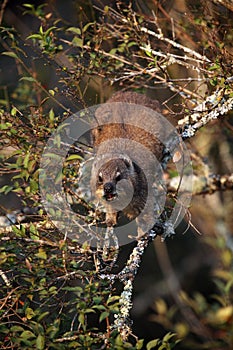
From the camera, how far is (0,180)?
6.25 meters

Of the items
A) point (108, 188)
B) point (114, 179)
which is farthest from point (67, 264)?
point (114, 179)

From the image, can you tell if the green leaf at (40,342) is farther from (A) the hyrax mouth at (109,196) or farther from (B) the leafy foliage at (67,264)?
(A) the hyrax mouth at (109,196)

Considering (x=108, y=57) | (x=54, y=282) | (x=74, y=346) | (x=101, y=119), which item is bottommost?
(x=74, y=346)

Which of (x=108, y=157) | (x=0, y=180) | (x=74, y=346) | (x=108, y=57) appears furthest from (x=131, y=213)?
(x=74, y=346)

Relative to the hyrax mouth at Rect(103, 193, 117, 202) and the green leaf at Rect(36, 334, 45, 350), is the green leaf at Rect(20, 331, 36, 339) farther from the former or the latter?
the hyrax mouth at Rect(103, 193, 117, 202)

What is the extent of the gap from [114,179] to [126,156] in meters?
0.37

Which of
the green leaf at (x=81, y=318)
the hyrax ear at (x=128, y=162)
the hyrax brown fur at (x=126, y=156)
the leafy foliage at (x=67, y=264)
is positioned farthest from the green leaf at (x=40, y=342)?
the hyrax ear at (x=128, y=162)

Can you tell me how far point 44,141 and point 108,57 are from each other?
1385 millimetres

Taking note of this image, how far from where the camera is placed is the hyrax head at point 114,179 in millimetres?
4750

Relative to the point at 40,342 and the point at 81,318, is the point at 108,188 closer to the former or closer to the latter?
the point at 81,318

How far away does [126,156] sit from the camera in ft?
17.1

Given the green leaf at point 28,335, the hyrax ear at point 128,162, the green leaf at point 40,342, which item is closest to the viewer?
the green leaf at point 40,342

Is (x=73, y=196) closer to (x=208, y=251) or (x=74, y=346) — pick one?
(x=74, y=346)

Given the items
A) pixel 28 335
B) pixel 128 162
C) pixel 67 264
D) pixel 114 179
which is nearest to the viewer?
pixel 28 335
